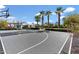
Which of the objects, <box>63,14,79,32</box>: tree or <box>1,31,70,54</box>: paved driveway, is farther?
<box>63,14,79,32</box>: tree

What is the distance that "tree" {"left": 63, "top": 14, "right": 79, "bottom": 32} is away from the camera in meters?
4.34

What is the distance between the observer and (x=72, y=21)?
14.3 ft

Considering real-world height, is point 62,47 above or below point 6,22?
below

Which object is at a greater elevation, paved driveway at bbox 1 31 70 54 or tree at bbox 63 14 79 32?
tree at bbox 63 14 79 32

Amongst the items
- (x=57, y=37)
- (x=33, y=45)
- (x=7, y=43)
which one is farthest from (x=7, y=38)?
(x=57, y=37)

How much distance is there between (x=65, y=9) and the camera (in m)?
4.31

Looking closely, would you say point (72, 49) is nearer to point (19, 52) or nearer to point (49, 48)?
point (49, 48)

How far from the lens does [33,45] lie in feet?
14.1

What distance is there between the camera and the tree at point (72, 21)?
434 centimetres

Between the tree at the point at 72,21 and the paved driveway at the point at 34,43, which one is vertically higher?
the tree at the point at 72,21

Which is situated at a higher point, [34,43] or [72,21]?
[72,21]

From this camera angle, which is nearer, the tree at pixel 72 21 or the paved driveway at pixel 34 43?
the paved driveway at pixel 34 43
